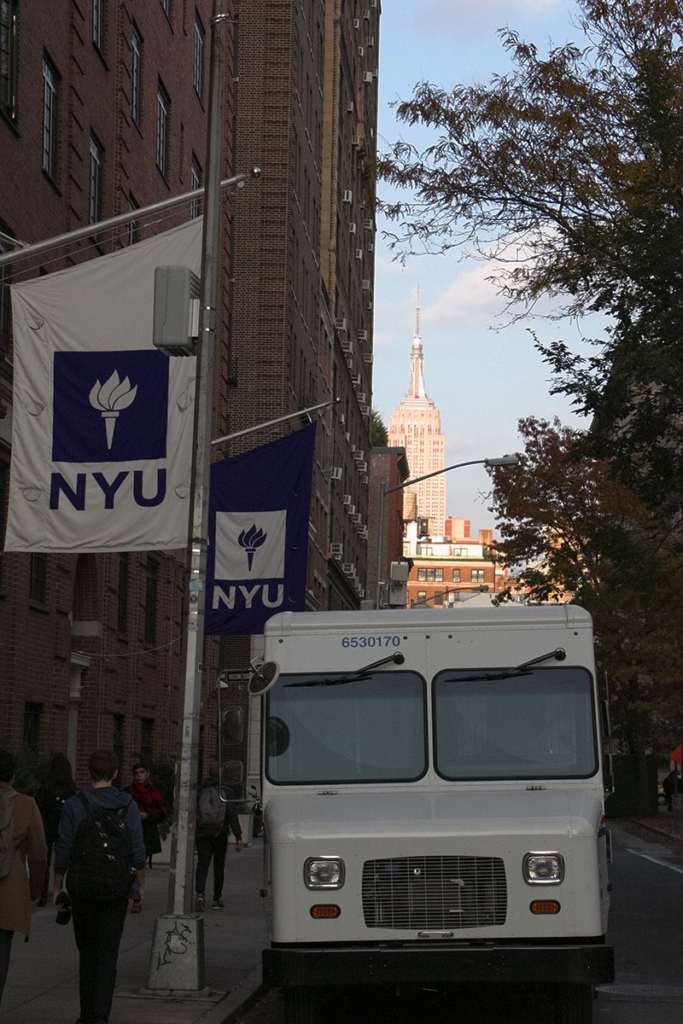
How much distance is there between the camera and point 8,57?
72.1 ft

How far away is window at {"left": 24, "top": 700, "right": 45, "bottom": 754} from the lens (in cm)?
2388

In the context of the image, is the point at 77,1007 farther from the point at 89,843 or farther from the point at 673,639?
the point at 673,639

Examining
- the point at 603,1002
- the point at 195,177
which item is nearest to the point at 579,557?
the point at 195,177

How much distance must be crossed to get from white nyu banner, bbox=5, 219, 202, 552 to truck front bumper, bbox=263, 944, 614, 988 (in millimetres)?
4211

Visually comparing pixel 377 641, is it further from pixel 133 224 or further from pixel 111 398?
pixel 133 224

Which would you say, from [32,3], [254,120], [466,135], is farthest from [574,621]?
[254,120]

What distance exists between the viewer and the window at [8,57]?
71.4 ft

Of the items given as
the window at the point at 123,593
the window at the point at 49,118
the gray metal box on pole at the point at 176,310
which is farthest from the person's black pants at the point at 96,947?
the window at the point at 123,593

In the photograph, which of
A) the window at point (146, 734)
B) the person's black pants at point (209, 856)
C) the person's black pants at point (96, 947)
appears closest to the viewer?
the person's black pants at point (96, 947)

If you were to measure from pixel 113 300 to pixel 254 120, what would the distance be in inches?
1582

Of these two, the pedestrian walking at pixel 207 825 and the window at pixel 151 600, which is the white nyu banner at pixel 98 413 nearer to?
the pedestrian walking at pixel 207 825

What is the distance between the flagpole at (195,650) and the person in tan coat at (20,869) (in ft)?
9.03

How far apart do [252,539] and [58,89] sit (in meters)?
9.49

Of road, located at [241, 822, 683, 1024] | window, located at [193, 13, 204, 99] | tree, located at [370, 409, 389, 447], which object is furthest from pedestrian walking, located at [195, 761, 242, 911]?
tree, located at [370, 409, 389, 447]
